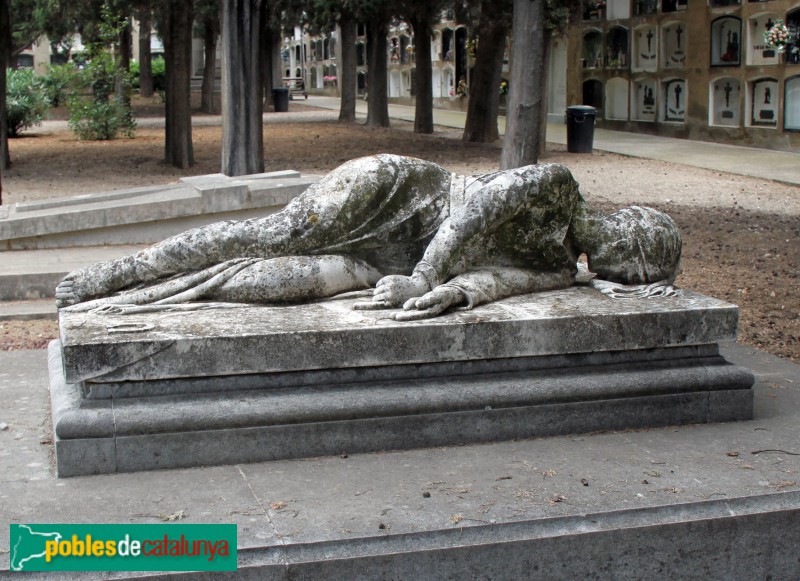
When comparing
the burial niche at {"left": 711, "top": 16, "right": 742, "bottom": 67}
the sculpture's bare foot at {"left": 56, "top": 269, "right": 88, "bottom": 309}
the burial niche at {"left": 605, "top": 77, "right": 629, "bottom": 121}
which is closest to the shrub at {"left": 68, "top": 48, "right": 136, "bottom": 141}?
the burial niche at {"left": 605, "top": 77, "right": 629, "bottom": 121}

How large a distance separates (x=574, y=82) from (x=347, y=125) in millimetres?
5129

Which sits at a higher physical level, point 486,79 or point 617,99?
point 486,79

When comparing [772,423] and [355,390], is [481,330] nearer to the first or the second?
[355,390]

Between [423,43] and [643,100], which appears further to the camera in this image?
[643,100]

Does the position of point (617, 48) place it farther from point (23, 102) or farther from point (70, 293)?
point (70, 293)

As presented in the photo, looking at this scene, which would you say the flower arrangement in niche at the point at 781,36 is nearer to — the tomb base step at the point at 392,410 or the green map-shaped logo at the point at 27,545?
the tomb base step at the point at 392,410

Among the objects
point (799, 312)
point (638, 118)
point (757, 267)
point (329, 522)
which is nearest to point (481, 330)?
point (329, 522)

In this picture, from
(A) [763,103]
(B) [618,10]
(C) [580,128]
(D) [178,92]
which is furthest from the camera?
(B) [618,10]

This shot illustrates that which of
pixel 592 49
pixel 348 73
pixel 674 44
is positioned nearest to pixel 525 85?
pixel 674 44

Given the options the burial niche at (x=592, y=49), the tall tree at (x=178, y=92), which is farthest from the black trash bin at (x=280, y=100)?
the tall tree at (x=178, y=92)

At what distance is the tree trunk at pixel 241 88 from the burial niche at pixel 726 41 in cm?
927

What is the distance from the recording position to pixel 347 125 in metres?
23.0

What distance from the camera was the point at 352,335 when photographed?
3811 mm

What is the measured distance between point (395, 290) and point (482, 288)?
1.23ft
